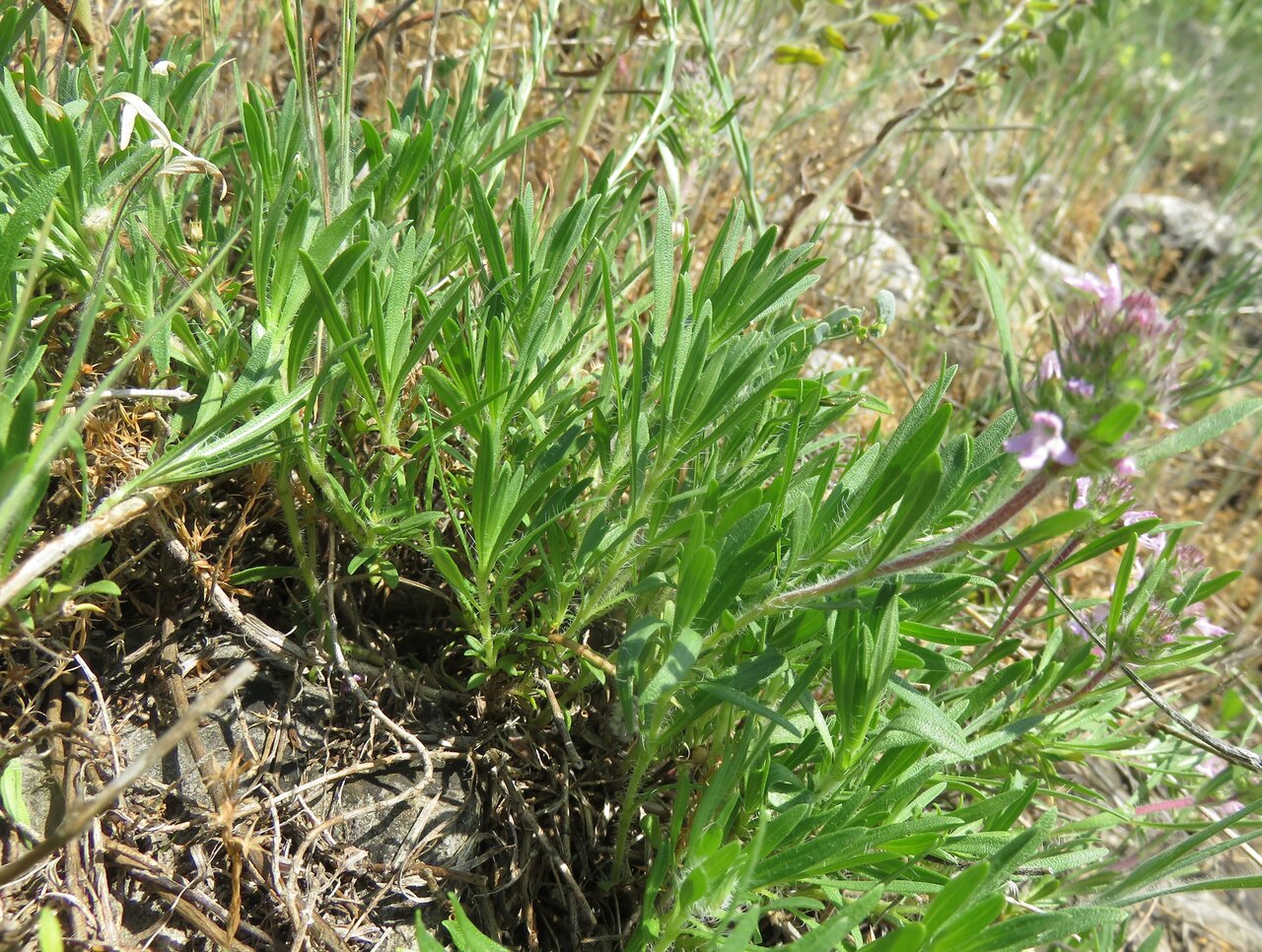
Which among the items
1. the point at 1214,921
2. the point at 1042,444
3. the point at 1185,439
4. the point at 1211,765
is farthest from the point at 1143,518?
the point at 1214,921

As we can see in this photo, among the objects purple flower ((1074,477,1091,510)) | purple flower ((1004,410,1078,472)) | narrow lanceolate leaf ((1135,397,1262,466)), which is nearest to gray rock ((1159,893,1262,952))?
purple flower ((1074,477,1091,510))

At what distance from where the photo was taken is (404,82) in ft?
10.2

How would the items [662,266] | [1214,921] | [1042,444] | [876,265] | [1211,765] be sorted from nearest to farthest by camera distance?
[1042,444], [662,266], [1211,765], [1214,921], [876,265]

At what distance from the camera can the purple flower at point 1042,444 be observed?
1.14 m

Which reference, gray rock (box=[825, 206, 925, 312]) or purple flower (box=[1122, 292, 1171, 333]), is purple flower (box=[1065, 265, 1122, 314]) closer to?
purple flower (box=[1122, 292, 1171, 333])

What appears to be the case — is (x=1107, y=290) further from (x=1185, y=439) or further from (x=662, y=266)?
(x=662, y=266)

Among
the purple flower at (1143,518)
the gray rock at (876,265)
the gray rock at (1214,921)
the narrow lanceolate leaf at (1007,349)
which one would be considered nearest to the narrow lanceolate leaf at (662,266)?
the narrow lanceolate leaf at (1007,349)

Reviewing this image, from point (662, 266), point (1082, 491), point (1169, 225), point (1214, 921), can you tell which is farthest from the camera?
point (1169, 225)

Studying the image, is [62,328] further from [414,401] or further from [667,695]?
[667,695]

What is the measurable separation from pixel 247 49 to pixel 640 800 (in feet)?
7.60

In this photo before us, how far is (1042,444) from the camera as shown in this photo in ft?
3.82

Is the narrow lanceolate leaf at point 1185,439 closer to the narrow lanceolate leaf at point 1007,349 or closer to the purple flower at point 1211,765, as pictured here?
the narrow lanceolate leaf at point 1007,349

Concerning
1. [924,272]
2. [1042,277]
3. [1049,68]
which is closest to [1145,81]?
[1049,68]

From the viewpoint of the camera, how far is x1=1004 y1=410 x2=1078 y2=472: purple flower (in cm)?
114
